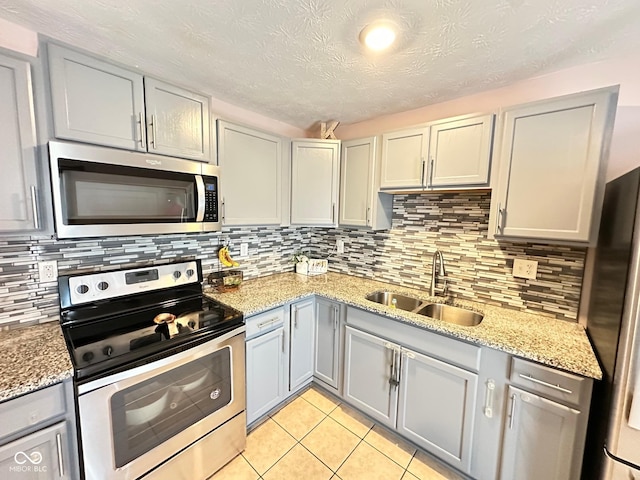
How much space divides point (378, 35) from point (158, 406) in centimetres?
207

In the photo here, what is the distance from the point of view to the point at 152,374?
1.22 m

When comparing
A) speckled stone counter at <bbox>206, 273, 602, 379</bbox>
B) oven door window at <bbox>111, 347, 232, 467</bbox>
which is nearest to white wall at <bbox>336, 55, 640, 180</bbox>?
speckled stone counter at <bbox>206, 273, 602, 379</bbox>

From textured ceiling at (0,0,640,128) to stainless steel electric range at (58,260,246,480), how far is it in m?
1.27

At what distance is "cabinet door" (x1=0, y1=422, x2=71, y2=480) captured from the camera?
3.03 feet

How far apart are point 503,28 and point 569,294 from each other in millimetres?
1497

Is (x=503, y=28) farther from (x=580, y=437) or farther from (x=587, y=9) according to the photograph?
(x=580, y=437)

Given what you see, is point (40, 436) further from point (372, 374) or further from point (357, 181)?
point (357, 181)

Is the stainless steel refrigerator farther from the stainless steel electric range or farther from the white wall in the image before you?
the stainless steel electric range

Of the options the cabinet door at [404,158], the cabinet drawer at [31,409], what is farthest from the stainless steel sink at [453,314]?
the cabinet drawer at [31,409]

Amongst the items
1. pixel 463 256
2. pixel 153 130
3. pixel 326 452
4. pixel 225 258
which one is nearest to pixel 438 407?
pixel 326 452

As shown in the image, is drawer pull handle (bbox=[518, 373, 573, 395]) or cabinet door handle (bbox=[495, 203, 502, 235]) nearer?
drawer pull handle (bbox=[518, 373, 573, 395])

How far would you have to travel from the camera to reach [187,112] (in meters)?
1.54

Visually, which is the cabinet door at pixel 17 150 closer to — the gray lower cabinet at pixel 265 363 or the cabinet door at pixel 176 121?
the cabinet door at pixel 176 121

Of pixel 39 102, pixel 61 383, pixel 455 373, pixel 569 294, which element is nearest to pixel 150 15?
pixel 39 102
